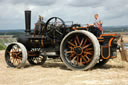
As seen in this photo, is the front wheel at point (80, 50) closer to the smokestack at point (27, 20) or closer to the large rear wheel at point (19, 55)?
the large rear wheel at point (19, 55)

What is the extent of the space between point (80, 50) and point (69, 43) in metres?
0.64

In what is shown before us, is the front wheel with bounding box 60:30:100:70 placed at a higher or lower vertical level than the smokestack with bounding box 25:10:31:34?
lower

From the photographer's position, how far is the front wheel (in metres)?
8.13

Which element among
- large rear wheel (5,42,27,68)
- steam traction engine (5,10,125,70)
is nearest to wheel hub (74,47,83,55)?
steam traction engine (5,10,125,70)

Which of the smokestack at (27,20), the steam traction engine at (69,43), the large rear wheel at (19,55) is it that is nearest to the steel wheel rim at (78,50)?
the steam traction engine at (69,43)

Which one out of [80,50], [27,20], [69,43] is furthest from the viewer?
[27,20]

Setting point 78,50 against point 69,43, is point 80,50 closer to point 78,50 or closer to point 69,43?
point 78,50

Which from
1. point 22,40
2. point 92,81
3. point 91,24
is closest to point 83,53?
point 91,24

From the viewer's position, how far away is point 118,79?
6.53 meters

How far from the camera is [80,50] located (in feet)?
28.2

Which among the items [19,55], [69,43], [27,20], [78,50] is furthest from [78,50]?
[27,20]

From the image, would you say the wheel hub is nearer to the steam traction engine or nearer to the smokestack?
the steam traction engine

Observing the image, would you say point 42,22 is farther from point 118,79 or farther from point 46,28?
point 118,79

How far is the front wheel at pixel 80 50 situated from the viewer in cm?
813
